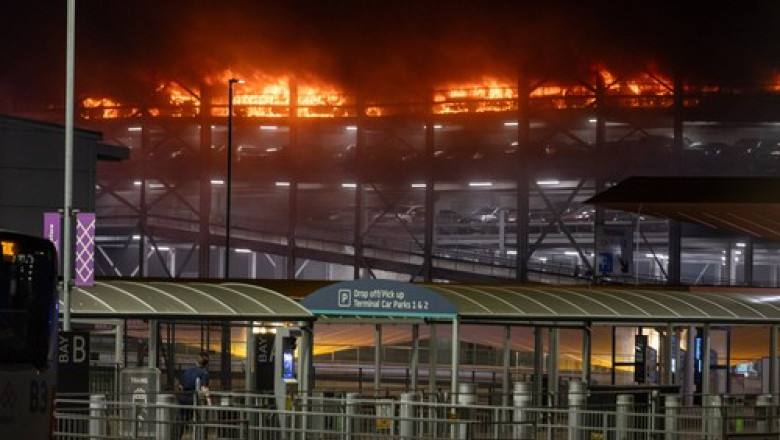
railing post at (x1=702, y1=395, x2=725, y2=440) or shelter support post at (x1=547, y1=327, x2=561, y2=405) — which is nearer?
railing post at (x1=702, y1=395, x2=725, y2=440)

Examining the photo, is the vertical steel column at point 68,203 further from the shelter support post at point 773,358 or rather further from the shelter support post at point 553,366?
the shelter support post at point 773,358

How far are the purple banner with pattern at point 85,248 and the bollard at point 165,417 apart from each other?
3320 mm

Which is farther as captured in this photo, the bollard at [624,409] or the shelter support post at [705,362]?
the shelter support post at [705,362]

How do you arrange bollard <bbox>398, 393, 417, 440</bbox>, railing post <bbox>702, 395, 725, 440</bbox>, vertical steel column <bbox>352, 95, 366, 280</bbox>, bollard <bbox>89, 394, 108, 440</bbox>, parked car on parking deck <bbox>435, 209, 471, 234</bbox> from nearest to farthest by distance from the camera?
bollard <bbox>89, 394, 108, 440</bbox>, railing post <bbox>702, 395, 725, 440</bbox>, bollard <bbox>398, 393, 417, 440</bbox>, vertical steel column <bbox>352, 95, 366, 280</bbox>, parked car on parking deck <bbox>435, 209, 471, 234</bbox>

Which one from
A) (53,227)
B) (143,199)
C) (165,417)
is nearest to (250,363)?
(53,227)

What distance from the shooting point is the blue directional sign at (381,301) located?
1247 inches

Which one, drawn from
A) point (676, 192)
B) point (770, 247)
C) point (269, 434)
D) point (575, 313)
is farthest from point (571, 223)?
point (269, 434)

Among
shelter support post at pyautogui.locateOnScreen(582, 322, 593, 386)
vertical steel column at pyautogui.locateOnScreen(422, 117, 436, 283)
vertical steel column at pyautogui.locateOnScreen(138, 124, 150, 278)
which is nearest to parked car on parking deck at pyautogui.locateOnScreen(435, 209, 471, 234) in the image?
vertical steel column at pyautogui.locateOnScreen(422, 117, 436, 283)

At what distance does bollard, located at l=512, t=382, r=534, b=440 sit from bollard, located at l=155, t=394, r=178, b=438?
4.48m

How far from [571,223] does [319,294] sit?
252 ft

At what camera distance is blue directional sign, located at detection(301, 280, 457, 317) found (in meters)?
31.7

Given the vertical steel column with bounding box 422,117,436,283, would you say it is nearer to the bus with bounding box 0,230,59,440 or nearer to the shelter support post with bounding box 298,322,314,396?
the shelter support post with bounding box 298,322,314,396

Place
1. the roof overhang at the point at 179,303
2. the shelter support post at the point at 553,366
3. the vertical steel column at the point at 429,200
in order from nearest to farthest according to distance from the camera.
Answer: the roof overhang at the point at 179,303, the shelter support post at the point at 553,366, the vertical steel column at the point at 429,200

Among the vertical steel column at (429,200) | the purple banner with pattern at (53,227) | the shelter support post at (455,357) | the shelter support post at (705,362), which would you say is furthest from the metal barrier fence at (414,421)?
the vertical steel column at (429,200)
